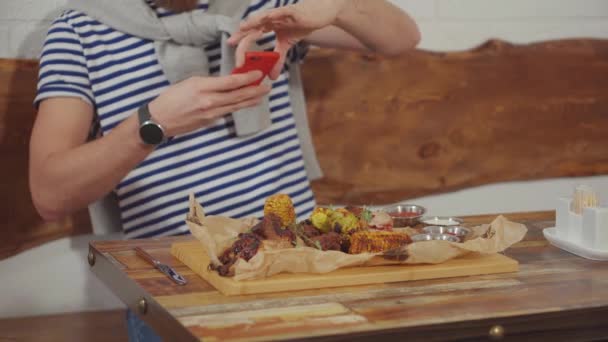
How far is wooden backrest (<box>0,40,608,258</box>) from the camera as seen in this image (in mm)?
2363

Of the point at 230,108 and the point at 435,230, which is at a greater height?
the point at 230,108

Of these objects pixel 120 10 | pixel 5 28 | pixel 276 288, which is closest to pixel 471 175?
pixel 120 10

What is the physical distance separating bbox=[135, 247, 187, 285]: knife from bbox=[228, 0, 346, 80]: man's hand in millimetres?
479

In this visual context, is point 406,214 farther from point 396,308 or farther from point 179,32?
point 179,32

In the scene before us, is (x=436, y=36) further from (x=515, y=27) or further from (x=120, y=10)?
(x=120, y=10)

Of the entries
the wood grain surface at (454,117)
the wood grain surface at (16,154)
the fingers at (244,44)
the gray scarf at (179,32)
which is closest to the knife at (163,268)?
the fingers at (244,44)

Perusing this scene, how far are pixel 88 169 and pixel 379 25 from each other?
0.75m

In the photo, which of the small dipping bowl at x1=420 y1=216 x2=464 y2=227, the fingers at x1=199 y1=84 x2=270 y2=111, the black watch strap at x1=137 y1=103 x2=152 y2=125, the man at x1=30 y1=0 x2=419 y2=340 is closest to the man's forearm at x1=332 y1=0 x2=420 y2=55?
the man at x1=30 y1=0 x2=419 y2=340

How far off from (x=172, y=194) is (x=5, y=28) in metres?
0.55

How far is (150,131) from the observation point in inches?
70.0

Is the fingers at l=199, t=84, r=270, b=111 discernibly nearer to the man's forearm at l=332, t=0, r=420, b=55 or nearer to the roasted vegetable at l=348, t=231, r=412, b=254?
the man's forearm at l=332, t=0, r=420, b=55

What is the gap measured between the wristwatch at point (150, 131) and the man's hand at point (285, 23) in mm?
202

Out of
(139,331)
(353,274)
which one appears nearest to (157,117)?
(139,331)

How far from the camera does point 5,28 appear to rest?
2078 millimetres
